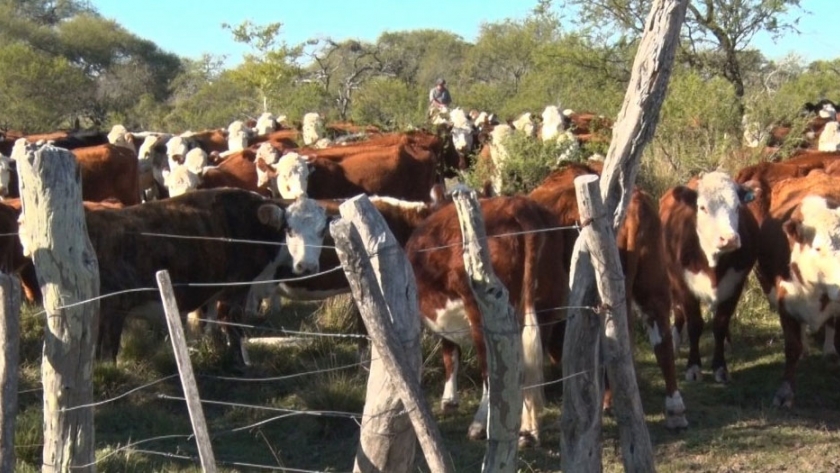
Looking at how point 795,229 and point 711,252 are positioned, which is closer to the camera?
point 795,229

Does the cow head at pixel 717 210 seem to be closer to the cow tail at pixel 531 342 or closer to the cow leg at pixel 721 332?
the cow leg at pixel 721 332

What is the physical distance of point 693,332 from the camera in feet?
31.6

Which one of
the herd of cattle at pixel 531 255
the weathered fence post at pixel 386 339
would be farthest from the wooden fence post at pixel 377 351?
the herd of cattle at pixel 531 255

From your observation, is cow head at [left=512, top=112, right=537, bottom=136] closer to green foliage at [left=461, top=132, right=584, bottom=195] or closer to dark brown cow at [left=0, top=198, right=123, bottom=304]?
green foliage at [left=461, top=132, right=584, bottom=195]

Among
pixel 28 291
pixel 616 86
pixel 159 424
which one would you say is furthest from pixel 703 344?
pixel 616 86

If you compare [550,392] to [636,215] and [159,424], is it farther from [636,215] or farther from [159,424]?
[159,424]

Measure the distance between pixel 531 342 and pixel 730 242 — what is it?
2.71 meters

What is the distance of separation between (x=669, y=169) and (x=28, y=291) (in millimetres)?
8153

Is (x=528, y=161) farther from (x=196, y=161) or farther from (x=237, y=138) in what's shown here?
(x=237, y=138)

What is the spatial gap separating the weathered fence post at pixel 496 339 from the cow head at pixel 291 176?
32.1 feet

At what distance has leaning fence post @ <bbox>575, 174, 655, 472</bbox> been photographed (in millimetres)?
4973

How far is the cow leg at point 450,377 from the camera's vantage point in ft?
28.3

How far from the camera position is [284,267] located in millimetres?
10367

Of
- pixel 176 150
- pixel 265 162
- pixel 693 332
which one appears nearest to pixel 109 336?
pixel 693 332
